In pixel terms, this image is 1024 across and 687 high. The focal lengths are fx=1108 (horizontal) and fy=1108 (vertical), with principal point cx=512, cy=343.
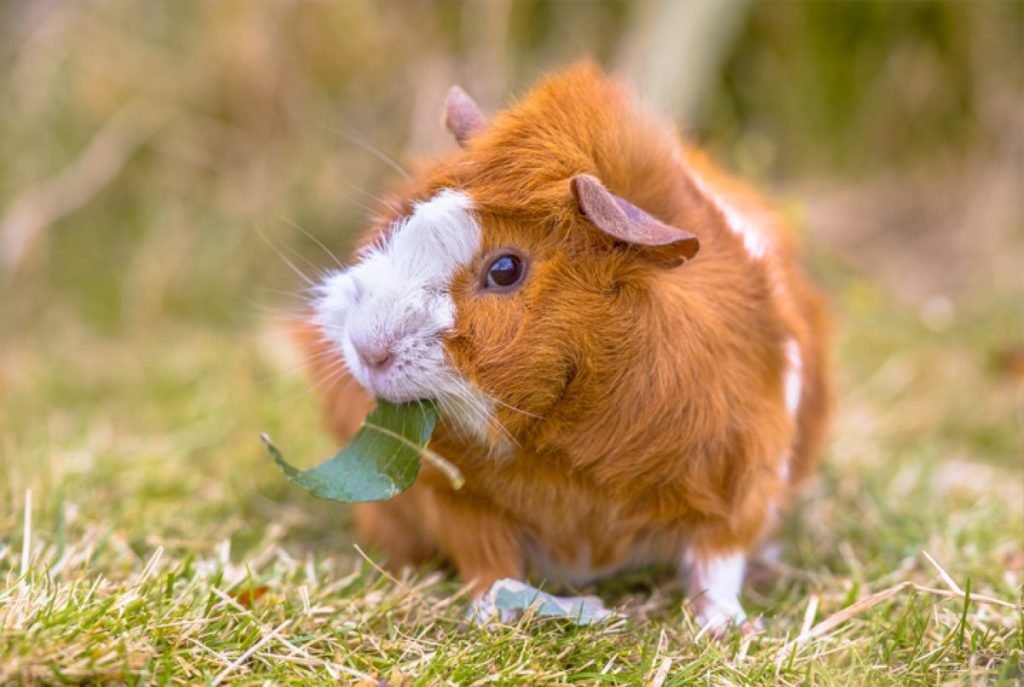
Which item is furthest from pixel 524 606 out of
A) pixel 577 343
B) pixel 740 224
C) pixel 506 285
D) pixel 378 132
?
pixel 378 132

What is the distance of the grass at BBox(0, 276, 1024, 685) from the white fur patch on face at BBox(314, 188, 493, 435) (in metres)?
Answer: 0.50

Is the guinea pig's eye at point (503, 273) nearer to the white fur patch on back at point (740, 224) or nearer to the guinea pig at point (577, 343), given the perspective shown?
the guinea pig at point (577, 343)

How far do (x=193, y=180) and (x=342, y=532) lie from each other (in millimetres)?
3373

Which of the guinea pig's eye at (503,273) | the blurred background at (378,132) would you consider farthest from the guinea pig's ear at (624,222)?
the blurred background at (378,132)

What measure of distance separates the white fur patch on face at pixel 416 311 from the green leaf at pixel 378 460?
0.30 feet

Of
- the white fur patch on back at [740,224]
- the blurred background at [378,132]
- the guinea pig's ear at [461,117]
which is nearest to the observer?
the guinea pig's ear at [461,117]

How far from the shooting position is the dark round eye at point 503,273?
86.0 inches

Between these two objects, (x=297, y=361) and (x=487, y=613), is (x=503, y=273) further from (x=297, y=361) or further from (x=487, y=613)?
(x=297, y=361)

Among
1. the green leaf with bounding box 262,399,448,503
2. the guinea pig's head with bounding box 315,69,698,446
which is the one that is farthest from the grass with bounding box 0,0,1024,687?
the guinea pig's head with bounding box 315,69,698,446

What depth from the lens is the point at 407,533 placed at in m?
2.86

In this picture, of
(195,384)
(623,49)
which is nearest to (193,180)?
(195,384)

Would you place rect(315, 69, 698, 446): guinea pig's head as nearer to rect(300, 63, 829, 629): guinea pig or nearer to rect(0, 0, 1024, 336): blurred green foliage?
rect(300, 63, 829, 629): guinea pig

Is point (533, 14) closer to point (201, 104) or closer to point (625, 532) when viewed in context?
point (201, 104)

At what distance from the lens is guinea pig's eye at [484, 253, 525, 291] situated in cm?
218
